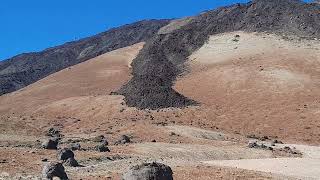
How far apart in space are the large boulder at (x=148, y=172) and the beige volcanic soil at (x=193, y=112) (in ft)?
14.0

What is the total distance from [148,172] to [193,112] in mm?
51439

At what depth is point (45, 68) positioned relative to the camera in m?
181

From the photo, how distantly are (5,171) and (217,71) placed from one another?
7120 centimetres

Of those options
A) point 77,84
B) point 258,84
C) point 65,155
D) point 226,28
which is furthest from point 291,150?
point 226,28

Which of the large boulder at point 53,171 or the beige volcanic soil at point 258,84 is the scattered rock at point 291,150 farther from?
the large boulder at point 53,171

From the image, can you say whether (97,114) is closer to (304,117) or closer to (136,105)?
(136,105)

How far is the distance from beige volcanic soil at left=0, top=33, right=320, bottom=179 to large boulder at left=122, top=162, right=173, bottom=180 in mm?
4280

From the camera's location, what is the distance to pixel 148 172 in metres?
20.9

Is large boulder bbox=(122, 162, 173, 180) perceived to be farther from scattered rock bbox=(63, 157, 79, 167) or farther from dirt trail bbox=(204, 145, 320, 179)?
dirt trail bbox=(204, 145, 320, 179)

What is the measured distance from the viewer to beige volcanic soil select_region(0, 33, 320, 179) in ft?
107

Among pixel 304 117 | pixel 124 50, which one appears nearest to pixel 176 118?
pixel 304 117

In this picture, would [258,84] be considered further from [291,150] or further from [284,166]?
[284,166]

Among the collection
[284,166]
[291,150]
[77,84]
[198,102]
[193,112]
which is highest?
[77,84]

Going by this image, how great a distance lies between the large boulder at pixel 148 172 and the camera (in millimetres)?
20906
